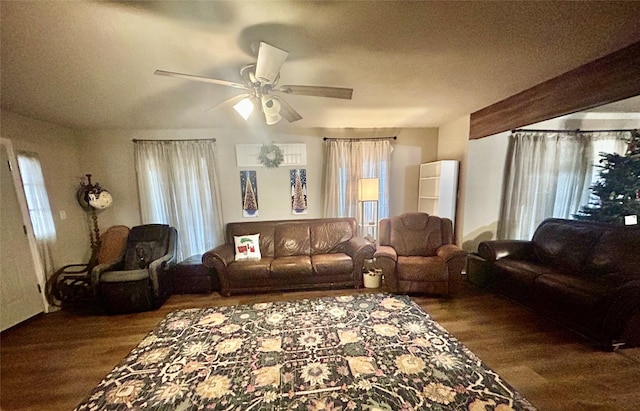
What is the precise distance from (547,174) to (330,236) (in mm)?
3356

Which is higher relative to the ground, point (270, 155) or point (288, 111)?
point (288, 111)

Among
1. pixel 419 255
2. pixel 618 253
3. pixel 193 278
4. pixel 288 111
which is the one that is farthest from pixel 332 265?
pixel 618 253

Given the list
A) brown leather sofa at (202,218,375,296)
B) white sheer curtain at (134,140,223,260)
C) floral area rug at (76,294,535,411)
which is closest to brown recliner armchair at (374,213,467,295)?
Answer: brown leather sofa at (202,218,375,296)

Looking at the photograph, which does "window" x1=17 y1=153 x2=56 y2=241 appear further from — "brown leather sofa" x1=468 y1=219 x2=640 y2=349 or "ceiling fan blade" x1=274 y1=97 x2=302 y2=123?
"brown leather sofa" x1=468 y1=219 x2=640 y2=349

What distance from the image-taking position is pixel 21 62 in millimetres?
1775

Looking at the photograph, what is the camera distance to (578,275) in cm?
259

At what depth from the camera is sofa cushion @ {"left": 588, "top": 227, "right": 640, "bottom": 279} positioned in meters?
2.40

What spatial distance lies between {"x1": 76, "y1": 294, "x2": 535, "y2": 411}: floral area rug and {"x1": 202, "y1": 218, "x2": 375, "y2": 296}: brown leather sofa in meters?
0.62

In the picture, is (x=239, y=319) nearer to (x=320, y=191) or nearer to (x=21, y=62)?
(x=320, y=191)

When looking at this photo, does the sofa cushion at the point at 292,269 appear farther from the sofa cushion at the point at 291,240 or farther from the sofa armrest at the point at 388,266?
the sofa armrest at the point at 388,266

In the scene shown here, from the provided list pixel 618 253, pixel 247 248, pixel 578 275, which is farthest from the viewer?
pixel 247 248

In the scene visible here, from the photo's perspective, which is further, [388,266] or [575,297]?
[388,266]

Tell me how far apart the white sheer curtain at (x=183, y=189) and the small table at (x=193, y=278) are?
2.04ft

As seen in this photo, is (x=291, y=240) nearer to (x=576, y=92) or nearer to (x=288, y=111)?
Result: (x=288, y=111)
